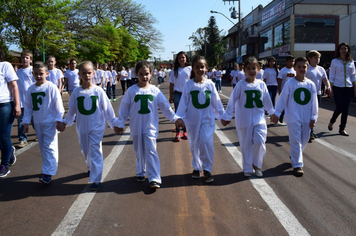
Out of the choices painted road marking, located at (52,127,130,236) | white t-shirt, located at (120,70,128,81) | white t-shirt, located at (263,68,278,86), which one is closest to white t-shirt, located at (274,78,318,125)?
painted road marking, located at (52,127,130,236)

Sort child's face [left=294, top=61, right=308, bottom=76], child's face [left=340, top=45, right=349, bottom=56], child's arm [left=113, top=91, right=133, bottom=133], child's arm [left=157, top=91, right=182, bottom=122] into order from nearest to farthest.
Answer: child's arm [left=113, top=91, right=133, bottom=133], child's arm [left=157, top=91, right=182, bottom=122], child's face [left=294, top=61, right=308, bottom=76], child's face [left=340, top=45, right=349, bottom=56]

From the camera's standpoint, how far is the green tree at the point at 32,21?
19672mm

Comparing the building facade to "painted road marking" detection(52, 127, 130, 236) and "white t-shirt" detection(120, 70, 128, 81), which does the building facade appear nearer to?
"white t-shirt" detection(120, 70, 128, 81)

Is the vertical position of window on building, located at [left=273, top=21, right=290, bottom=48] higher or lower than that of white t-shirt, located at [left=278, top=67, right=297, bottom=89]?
higher

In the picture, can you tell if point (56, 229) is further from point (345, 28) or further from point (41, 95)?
point (345, 28)

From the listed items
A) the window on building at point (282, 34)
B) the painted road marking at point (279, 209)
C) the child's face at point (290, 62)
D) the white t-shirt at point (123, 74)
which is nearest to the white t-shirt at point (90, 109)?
the painted road marking at point (279, 209)

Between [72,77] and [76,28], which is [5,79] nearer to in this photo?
[72,77]

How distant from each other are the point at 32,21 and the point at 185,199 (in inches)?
797

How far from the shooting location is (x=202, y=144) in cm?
476

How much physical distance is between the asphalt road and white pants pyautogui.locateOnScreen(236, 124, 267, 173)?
253 mm

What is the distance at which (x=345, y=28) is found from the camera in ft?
119

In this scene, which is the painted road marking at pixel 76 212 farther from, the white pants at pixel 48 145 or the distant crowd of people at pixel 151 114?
the white pants at pixel 48 145

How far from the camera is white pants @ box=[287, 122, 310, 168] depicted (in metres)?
5.09

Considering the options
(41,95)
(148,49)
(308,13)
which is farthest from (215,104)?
(148,49)
